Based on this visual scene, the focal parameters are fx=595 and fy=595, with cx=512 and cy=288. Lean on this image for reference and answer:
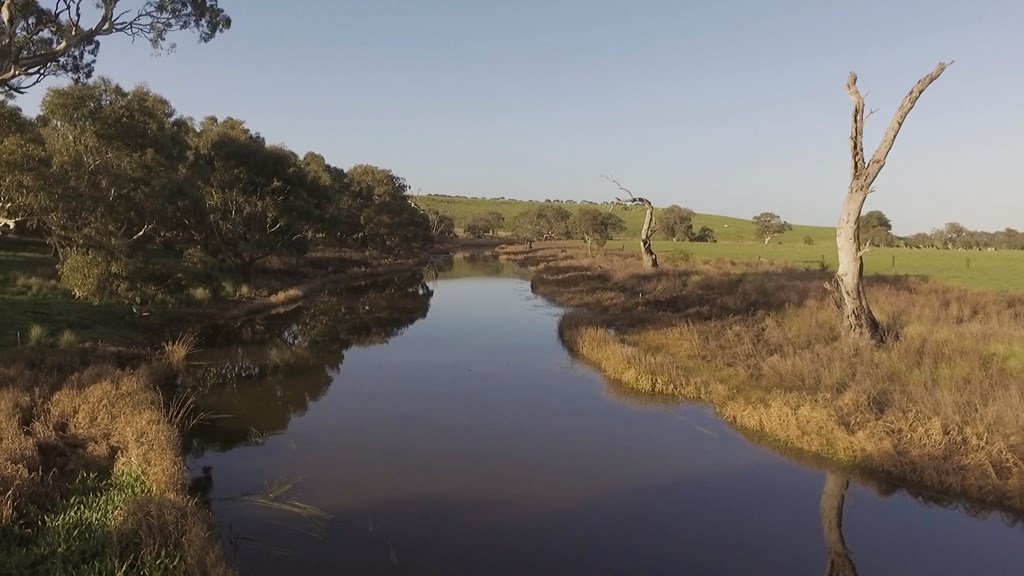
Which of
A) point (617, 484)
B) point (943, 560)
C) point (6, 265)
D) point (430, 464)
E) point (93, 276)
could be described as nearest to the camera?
point (943, 560)

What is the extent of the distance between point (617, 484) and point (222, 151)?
3214 centimetres

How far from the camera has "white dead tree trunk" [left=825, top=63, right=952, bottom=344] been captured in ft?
55.1

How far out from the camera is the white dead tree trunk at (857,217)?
16.8 metres

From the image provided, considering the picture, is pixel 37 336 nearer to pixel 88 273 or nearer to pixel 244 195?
pixel 88 273

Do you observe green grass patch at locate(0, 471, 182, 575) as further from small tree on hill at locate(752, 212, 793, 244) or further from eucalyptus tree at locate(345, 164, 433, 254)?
small tree on hill at locate(752, 212, 793, 244)

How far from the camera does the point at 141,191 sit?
74.6 feet

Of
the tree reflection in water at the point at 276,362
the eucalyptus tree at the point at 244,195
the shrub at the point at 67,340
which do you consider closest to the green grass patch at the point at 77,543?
the tree reflection in water at the point at 276,362

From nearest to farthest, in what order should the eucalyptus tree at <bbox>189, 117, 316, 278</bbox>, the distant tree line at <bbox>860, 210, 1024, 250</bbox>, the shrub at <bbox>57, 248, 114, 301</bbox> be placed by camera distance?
the shrub at <bbox>57, 248, 114, 301</bbox>, the eucalyptus tree at <bbox>189, 117, 316, 278</bbox>, the distant tree line at <bbox>860, 210, 1024, 250</bbox>

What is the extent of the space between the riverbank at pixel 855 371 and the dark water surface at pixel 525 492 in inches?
32.0

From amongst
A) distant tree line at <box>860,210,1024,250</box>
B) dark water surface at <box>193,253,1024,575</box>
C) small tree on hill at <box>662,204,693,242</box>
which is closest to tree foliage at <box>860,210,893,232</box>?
distant tree line at <box>860,210,1024,250</box>

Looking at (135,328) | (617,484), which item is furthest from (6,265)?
(617,484)

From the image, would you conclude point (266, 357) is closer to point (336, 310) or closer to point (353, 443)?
point (353, 443)

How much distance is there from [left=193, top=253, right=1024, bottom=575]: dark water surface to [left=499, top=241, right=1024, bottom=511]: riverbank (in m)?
0.81

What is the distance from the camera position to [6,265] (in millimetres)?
27469
